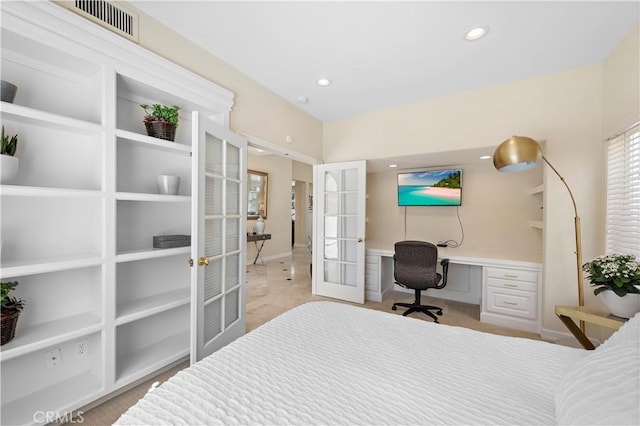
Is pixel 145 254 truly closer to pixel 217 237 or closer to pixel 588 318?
pixel 217 237

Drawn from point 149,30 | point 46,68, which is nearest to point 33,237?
point 46,68

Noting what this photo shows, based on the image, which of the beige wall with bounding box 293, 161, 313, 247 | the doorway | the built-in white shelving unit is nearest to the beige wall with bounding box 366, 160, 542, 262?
the doorway

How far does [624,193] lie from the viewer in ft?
6.41

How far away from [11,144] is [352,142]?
10.4 feet

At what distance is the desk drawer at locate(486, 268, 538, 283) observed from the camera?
269 cm

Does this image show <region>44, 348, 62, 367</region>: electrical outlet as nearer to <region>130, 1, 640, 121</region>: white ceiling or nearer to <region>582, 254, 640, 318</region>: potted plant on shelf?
<region>130, 1, 640, 121</region>: white ceiling

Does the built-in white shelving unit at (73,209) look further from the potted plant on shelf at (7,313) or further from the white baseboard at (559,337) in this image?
the white baseboard at (559,337)

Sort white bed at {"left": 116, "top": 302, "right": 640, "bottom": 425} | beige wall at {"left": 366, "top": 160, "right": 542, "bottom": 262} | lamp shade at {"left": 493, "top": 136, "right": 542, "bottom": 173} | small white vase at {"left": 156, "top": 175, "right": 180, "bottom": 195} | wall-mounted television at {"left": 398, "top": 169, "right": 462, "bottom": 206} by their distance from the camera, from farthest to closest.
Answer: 1. wall-mounted television at {"left": 398, "top": 169, "right": 462, "bottom": 206}
2. beige wall at {"left": 366, "top": 160, "right": 542, "bottom": 262}
3. small white vase at {"left": 156, "top": 175, "right": 180, "bottom": 195}
4. lamp shade at {"left": 493, "top": 136, "right": 542, "bottom": 173}
5. white bed at {"left": 116, "top": 302, "right": 640, "bottom": 425}

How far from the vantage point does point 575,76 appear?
2.38 metres

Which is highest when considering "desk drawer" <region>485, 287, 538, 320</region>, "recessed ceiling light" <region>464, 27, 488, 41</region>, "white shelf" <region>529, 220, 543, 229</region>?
"recessed ceiling light" <region>464, 27, 488, 41</region>

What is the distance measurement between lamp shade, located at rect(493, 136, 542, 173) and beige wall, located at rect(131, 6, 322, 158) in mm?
2224

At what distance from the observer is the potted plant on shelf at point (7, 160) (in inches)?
51.0

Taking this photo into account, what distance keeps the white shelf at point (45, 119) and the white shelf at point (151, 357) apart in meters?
1.62

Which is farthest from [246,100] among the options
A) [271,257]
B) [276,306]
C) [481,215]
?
[271,257]
